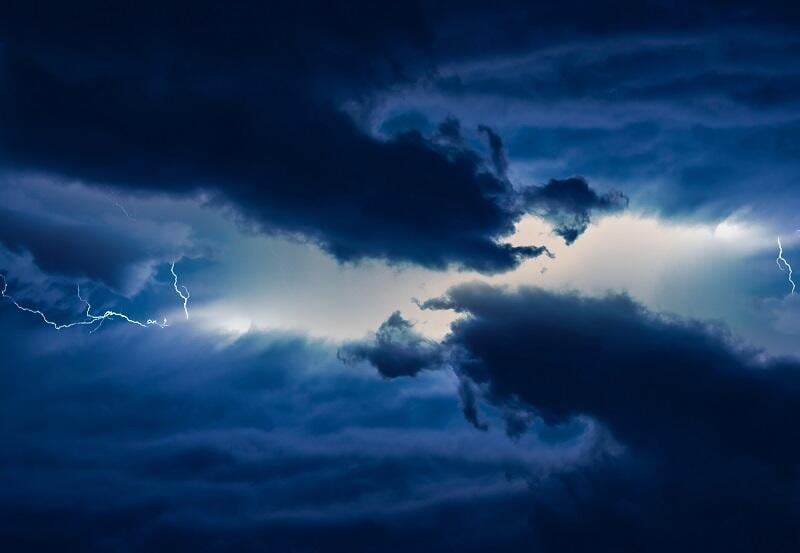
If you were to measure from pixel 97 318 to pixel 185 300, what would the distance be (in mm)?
8618

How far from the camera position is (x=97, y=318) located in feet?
154

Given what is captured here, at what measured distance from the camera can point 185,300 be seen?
47.0 metres
